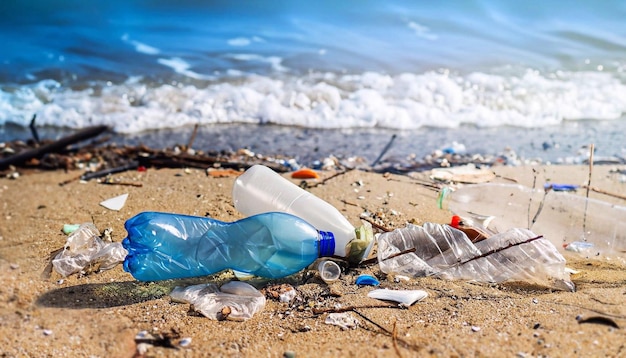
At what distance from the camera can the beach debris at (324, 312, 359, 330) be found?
174 centimetres

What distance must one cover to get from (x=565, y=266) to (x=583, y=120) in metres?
3.74

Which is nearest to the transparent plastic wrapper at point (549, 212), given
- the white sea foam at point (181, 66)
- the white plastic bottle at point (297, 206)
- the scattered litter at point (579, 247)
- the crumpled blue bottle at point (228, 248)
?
the scattered litter at point (579, 247)

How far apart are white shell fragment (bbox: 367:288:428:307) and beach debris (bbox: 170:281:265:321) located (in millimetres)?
411

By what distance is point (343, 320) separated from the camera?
5.79ft

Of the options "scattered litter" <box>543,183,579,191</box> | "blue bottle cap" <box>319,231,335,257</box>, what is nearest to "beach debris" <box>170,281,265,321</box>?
"blue bottle cap" <box>319,231,335,257</box>

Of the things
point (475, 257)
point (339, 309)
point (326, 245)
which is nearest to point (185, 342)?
point (339, 309)

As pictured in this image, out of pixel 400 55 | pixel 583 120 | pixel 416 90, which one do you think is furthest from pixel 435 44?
pixel 583 120

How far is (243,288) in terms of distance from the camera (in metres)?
1.97

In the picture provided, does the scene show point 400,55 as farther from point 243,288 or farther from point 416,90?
point 243,288

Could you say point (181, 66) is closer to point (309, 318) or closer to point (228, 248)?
point (228, 248)

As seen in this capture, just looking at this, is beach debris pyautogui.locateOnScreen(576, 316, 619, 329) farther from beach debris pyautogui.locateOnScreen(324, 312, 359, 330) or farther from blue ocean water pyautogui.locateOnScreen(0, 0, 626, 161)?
blue ocean water pyautogui.locateOnScreen(0, 0, 626, 161)

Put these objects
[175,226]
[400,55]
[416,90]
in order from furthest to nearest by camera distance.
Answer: [400,55]
[416,90]
[175,226]

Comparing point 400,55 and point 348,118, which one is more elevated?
point 400,55

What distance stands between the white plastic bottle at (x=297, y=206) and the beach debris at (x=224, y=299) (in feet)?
1.40
